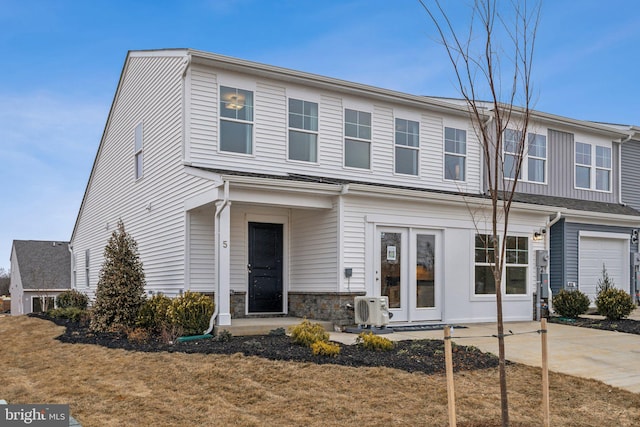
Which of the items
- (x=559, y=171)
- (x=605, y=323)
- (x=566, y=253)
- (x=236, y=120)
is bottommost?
(x=605, y=323)

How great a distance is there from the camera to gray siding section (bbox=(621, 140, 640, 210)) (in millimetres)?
18391


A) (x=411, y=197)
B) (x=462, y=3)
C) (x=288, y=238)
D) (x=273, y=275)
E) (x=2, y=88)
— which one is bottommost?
(x=273, y=275)

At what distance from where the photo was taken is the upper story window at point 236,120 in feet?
39.5

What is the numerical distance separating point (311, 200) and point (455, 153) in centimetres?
538

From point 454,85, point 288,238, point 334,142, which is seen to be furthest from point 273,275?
point 454,85

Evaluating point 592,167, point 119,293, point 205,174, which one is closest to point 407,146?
point 205,174

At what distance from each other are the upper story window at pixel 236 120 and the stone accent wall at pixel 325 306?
133 inches

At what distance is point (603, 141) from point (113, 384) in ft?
53.6

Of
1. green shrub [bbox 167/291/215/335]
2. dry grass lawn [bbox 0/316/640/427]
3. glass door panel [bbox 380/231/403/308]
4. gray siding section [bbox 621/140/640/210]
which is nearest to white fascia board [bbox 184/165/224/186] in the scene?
green shrub [bbox 167/291/215/335]

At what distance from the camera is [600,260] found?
632 inches

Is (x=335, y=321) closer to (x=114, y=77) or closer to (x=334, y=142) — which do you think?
(x=334, y=142)

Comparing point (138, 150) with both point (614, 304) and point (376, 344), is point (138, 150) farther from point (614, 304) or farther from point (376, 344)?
point (614, 304)

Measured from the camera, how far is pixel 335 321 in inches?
439

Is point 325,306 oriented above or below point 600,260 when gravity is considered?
below
